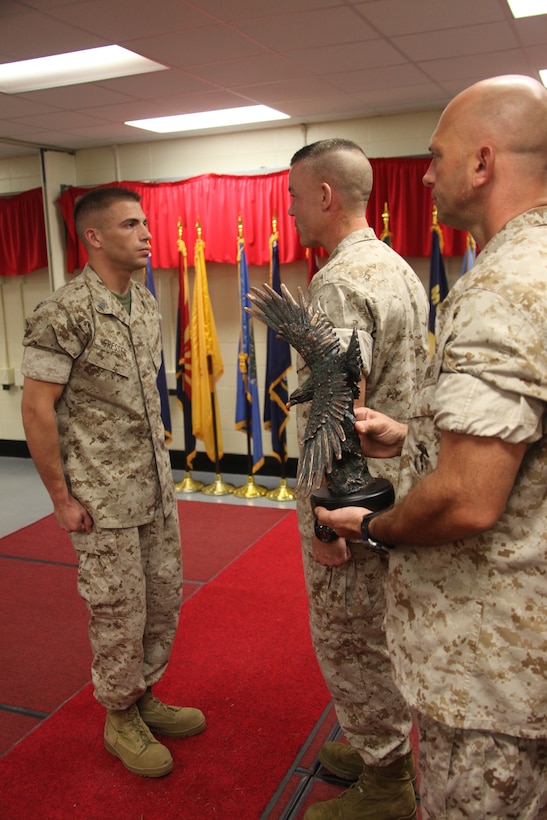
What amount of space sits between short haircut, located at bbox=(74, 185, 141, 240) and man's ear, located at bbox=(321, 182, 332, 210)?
0.73 metres

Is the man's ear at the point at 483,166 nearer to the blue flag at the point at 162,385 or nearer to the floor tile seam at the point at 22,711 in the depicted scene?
the floor tile seam at the point at 22,711

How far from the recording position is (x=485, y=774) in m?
1.19

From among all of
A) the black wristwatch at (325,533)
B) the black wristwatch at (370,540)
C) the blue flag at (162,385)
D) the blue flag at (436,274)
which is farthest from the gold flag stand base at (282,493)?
the black wristwatch at (370,540)

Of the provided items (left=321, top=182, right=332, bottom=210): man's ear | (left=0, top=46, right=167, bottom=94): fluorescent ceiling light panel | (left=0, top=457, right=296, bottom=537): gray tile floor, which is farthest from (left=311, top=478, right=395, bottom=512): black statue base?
(left=0, top=457, right=296, bottom=537): gray tile floor

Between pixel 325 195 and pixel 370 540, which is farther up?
pixel 325 195

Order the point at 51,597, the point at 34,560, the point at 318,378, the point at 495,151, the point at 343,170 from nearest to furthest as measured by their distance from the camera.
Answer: the point at 495,151 < the point at 318,378 < the point at 343,170 < the point at 51,597 < the point at 34,560

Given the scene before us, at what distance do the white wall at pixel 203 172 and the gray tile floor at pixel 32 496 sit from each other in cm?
33

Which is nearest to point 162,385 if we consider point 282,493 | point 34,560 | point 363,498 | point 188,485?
point 188,485

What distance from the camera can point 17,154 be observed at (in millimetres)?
6195

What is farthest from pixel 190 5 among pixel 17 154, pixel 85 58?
pixel 17 154

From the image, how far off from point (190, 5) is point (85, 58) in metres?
1.11

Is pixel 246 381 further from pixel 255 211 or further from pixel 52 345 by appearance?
pixel 52 345

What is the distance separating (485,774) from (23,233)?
6177 millimetres

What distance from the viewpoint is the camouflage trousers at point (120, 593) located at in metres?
2.23
